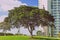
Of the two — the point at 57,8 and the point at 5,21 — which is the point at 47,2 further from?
the point at 5,21

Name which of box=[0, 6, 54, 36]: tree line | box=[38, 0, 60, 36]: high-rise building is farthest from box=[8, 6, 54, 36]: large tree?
box=[38, 0, 60, 36]: high-rise building

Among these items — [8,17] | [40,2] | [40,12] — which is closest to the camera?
[40,12]

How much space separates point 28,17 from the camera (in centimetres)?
3775

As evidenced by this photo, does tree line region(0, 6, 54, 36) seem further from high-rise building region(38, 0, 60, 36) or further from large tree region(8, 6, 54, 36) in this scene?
high-rise building region(38, 0, 60, 36)

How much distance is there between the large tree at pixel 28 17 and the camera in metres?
37.7

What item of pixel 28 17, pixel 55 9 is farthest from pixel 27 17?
pixel 55 9

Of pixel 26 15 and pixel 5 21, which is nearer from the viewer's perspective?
pixel 26 15

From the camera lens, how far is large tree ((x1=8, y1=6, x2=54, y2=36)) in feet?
124

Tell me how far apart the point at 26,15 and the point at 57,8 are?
28315mm

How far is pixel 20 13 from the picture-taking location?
37969 millimetres

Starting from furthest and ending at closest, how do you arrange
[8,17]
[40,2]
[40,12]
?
[40,2] → [8,17] → [40,12]

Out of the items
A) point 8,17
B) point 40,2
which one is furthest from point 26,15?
point 40,2

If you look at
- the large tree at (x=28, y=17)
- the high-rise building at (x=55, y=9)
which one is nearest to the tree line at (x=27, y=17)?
the large tree at (x=28, y=17)

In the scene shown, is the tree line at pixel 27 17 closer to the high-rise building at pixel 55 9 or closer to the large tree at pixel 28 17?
the large tree at pixel 28 17
